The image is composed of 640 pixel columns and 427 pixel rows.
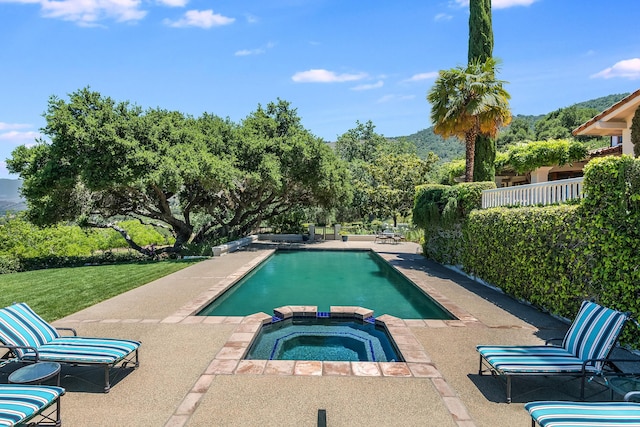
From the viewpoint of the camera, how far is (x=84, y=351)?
438 centimetres

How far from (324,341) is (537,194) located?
563cm

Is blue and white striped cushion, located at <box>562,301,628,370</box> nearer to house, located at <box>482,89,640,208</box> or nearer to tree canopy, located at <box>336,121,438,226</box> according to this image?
house, located at <box>482,89,640,208</box>

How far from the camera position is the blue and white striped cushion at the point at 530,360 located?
13.0ft

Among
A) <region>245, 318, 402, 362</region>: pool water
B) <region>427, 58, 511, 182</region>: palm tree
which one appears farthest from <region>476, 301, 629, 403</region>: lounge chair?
<region>427, 58, 511, 182</region>: palm tree

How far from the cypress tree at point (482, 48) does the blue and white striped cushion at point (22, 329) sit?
13792mm

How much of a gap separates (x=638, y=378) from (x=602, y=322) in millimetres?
733

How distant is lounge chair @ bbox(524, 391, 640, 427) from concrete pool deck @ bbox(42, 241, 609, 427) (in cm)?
62

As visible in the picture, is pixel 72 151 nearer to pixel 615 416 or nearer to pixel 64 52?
pixel 64 52

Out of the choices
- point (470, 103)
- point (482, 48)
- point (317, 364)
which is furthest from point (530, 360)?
point (482, 48)

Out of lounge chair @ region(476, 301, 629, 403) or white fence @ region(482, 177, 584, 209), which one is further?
white fence @ region(482, 177, 584, 209)

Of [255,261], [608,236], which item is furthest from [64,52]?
[608,236]

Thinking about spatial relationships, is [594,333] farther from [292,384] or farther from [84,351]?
[84,351]

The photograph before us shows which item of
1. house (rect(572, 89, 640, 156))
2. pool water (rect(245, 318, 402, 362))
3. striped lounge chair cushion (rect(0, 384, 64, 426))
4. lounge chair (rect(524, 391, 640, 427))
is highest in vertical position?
house (rect(572, 89, 640, 156))

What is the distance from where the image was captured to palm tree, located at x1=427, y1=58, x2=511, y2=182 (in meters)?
12.9
